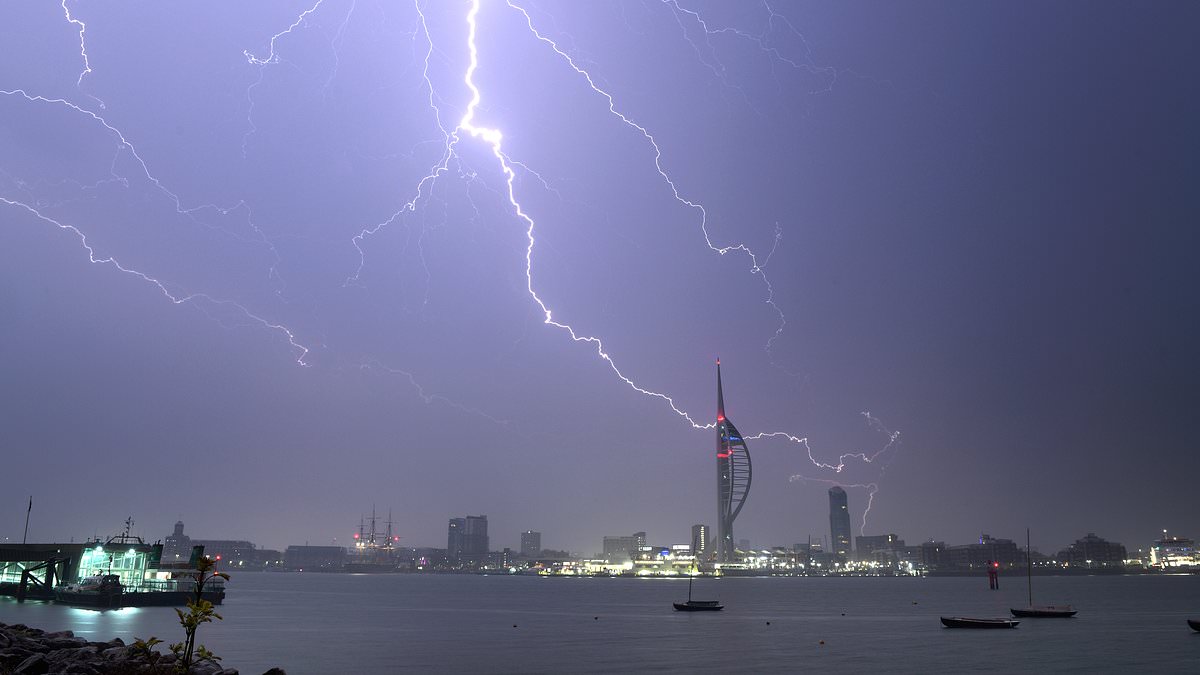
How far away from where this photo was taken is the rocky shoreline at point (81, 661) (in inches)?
1143

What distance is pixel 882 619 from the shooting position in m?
91.5

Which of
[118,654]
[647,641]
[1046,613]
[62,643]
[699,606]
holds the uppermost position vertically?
[118,654]

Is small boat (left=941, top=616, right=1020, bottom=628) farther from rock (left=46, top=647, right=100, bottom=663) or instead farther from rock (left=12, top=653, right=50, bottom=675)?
rock (left=12, top=653, right=50, bottom=675)

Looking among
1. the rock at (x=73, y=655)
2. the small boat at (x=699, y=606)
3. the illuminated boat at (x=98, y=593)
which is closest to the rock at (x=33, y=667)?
the rock at (x=73, y=655)

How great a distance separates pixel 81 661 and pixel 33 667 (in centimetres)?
161

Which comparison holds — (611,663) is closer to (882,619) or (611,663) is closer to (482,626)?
(482,626)

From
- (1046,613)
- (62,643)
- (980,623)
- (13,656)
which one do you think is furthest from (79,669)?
(1046,613)

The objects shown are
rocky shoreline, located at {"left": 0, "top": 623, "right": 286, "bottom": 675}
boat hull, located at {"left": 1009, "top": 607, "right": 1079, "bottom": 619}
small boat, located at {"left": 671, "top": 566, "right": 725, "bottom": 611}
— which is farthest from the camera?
small boat, located at {"left": 671, "top": 566, "right": 725, "bottom": 611}

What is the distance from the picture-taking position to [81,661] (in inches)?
1217

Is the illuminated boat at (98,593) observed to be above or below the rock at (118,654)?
below

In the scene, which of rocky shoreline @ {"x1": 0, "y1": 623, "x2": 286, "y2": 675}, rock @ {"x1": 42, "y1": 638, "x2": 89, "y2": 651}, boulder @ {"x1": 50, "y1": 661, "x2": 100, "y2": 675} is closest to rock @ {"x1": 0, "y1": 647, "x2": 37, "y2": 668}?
rocky shoreline @ {"x1": 0, "y1": 623, "x2": 286, "y2": 675}

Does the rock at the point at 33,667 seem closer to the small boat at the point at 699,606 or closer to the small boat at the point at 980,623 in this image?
the small boat at the point at 980,623

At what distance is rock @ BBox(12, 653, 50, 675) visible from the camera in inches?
1138

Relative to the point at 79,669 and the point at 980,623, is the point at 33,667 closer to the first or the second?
the point at 79,669
